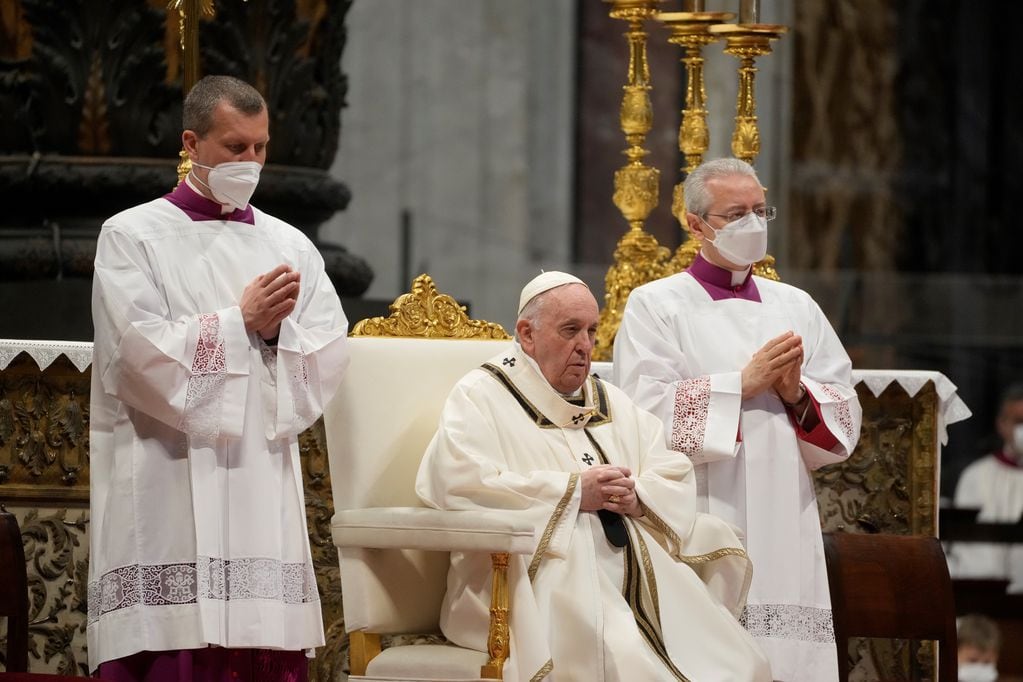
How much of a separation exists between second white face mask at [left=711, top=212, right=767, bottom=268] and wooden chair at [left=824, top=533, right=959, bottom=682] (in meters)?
1.07

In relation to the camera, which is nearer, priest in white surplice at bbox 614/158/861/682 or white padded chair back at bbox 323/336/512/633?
white padded chair back at bbox 323/336/512/633

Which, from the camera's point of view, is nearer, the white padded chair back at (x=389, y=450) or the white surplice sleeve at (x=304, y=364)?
the white surplice sleeve at (x=304, y=364)

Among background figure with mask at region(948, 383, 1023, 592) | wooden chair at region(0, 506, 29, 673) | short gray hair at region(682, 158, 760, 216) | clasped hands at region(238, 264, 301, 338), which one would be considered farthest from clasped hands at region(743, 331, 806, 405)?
background figure with mask at region(948, 383, 1023, 592)

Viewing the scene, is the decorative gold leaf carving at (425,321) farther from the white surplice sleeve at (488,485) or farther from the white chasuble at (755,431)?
the white surplice sleeve at (488,485)

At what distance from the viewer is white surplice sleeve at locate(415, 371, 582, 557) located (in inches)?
212

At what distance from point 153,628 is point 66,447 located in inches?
61.8

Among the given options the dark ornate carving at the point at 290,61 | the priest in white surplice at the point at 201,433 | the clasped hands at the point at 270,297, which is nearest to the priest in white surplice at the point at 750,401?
the priest in white surplice at the point at 201,433

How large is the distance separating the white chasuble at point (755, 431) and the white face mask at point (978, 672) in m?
1.25

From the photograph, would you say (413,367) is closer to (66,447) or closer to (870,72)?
(66,447)

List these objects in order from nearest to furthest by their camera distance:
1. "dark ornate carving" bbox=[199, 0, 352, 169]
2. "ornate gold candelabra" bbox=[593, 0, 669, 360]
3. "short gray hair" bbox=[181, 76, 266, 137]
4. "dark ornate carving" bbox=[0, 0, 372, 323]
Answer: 1. "short gray hair" bbox=[181, 76, 266, 137]
2. "ornate gold candelabra" bbox=[593, 0, 669, 360]
3. "dark ornate carving" bbox=[0, 0, 372, 323]
4. "dark ornate carving" bbox=[199, 0, 352, 169]

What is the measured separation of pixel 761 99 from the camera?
11750 mm

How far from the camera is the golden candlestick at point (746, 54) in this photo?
22.4 ft

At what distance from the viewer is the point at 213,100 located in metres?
5.23

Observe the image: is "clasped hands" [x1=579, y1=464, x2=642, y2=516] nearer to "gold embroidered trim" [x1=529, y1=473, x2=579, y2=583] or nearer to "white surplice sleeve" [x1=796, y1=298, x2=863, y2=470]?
"gold embroidered trim" [x1=529, y1=473, x2=579, y2=583]
